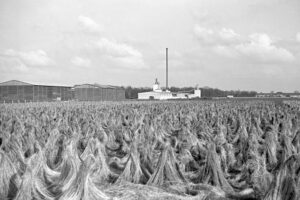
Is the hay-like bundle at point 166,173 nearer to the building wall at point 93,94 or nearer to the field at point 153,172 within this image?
the field at point 153,172

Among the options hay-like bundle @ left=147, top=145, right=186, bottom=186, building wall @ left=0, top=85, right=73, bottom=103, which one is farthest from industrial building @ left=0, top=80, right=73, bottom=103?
hay-like bundle @ left=147, top=145, right=186, bottom=186

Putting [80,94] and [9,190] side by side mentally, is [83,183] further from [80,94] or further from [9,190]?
[80,94]

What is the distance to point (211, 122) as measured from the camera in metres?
19.6

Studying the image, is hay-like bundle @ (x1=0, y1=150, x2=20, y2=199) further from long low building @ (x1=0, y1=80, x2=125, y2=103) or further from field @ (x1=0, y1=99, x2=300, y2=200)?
long low building @ (x1=0, y1=80, x2=125, y2=103)

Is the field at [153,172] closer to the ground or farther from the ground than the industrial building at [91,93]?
closer to the ground

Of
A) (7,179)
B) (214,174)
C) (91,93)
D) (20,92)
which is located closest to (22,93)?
(20,92)

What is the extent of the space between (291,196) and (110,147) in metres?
9.29

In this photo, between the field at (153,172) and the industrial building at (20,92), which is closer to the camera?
the field at (153,172)

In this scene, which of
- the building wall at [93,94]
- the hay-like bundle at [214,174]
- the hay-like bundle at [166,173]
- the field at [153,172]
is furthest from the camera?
the building wall at [93,94]

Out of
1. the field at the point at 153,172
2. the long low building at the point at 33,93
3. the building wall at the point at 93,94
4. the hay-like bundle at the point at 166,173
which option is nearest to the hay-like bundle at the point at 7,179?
the field at the point at 153,172

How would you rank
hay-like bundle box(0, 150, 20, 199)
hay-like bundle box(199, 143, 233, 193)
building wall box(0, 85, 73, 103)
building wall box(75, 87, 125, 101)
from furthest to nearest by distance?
1. building wall box(75, 87, 125, 101)
2. building wall box(0, 85, 73, 103)
3. hay-like bundle box(199, 143, 233, 193)
4. hay-like bundle box(0, 150, 20, 199)

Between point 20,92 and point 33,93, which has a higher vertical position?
point 20,92

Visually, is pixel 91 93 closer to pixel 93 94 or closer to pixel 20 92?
pixel 93 94

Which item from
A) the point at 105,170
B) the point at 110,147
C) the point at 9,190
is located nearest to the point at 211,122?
the point at 110,147
